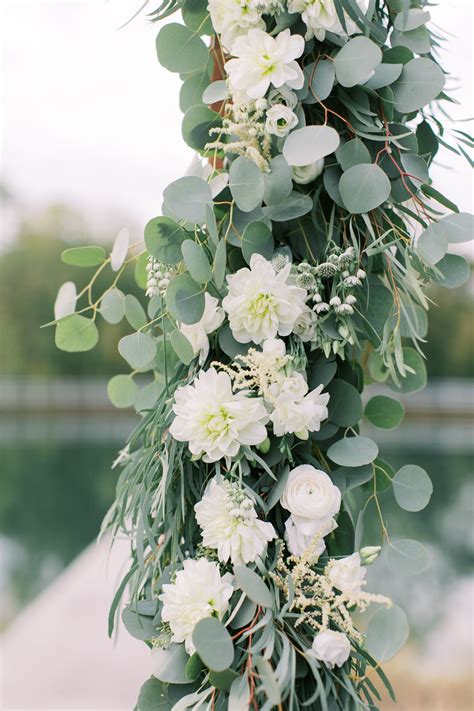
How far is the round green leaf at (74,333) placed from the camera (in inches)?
29.8

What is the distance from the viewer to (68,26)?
14.7 meters

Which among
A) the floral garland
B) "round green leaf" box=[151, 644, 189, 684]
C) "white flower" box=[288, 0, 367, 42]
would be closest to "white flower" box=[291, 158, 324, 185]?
the floral garland

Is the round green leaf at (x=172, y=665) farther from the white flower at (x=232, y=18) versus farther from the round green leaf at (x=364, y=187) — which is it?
the white flower at (x=232, y=18)

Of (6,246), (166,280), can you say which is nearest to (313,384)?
(166,280)

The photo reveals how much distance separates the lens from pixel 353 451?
636mm

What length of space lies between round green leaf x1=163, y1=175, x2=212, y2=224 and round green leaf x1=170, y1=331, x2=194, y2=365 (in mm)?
109

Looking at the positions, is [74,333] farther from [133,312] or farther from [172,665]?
[172,665]

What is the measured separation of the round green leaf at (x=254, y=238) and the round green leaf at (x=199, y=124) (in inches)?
5.9

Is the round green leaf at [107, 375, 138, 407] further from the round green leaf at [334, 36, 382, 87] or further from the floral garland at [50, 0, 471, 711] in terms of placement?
the round green leaf at [334, 36, 382, 87]

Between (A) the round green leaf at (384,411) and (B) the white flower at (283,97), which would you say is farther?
(A) the round green leaf at (384,411)

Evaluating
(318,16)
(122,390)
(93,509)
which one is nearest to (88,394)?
(93,509)

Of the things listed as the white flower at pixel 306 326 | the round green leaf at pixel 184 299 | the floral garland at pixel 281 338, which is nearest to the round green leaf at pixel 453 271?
the floral garland at pixel 281 338

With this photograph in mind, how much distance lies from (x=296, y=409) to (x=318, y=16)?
36 cm

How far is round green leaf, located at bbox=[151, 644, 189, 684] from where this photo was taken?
0.60 metres
